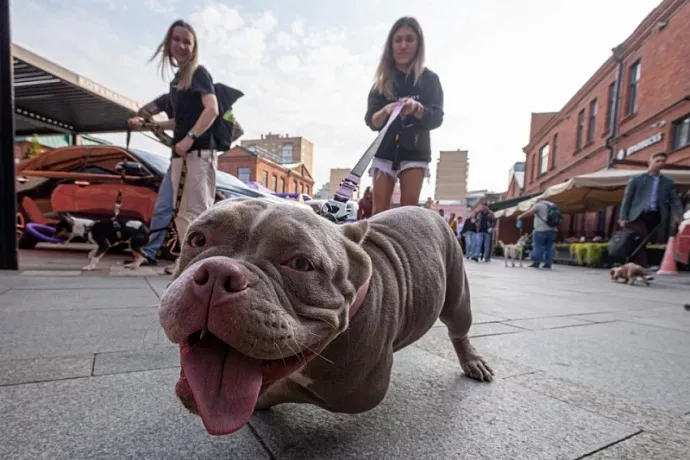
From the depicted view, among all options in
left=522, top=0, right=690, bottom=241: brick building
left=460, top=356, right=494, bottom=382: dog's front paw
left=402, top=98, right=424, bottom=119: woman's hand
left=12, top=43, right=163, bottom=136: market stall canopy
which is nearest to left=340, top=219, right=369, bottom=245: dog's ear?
left=460, top=356, right=494, bottom=382: dog's front paw

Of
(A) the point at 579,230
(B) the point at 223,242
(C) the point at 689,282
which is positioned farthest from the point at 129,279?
(A) the point at 579,230

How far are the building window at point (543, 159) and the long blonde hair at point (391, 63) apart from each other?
2491cm

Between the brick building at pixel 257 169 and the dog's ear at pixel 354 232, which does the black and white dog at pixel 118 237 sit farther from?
the brick building at pixel 257 169

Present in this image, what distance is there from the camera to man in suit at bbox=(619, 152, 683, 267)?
22.8 feet

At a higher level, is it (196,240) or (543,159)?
(543,159)

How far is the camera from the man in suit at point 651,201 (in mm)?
6961

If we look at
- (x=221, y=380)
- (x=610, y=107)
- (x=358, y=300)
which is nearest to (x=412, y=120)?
(x=358, y=300)

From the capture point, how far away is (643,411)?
145 cm

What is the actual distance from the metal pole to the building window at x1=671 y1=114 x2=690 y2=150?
15.3 m

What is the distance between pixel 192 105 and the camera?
380cm

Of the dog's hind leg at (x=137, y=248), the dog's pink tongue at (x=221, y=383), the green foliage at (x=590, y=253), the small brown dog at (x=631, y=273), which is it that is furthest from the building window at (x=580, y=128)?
the dog's pink tongue at (x=221, y=383)

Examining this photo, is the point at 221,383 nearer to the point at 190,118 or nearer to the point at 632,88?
the point at 190,118

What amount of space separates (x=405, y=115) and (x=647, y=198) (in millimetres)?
6765

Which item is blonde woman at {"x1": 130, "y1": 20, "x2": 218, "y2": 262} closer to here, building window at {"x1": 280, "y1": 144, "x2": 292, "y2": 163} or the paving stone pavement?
the paving stone pavement
